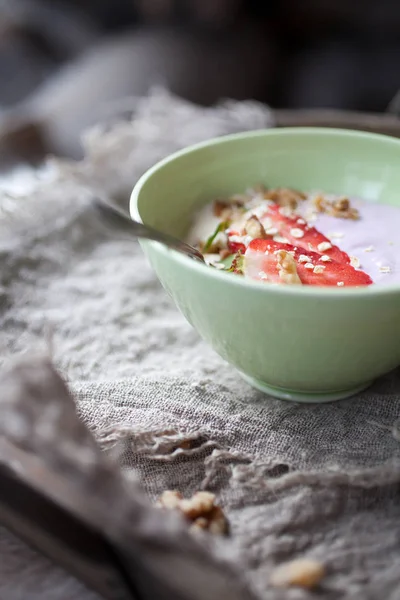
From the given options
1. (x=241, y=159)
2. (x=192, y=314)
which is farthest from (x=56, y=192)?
(x=192, y=314)

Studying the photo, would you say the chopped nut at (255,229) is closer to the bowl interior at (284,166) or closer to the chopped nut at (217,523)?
the bowl interior at (284,166)

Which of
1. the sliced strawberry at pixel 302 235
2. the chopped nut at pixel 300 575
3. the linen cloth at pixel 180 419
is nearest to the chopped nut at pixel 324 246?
the sliced strawberry at pixel 302 235

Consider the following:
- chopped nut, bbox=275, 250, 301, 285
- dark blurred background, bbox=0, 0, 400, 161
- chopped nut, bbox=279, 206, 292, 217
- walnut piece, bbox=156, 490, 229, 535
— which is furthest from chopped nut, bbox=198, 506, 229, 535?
dark blurred background, bbox=0, 0, 400, 161

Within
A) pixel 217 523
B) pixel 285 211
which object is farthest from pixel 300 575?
pixel 285 211

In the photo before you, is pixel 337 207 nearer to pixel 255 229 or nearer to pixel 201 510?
pixel 255 229

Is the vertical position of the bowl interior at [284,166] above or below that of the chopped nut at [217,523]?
above
